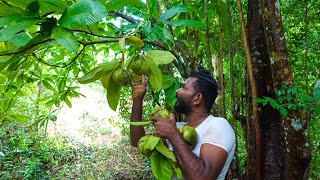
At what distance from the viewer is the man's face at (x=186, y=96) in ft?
5.06

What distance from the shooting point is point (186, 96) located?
1.54 meters

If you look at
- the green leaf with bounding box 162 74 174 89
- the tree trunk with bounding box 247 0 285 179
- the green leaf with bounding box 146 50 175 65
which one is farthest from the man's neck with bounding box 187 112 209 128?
the green leaf with bounding box 146 50 175 65

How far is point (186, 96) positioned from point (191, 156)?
41 cm

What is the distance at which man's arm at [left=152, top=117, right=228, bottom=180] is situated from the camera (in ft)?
3.68

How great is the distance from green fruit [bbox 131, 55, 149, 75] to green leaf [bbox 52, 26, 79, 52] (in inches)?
9.4

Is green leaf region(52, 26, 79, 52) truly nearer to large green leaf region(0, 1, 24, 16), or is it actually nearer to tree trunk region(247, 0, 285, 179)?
large green leaf region(0, 1, 24, 16)

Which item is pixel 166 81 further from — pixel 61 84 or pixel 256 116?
pixel 61 84

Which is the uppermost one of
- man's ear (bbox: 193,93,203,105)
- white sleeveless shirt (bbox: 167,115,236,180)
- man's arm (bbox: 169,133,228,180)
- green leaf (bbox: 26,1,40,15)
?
green leaf (bbox: 26,1,40,15)

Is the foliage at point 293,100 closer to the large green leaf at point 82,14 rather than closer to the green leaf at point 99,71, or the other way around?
the green leaf at point 99,71

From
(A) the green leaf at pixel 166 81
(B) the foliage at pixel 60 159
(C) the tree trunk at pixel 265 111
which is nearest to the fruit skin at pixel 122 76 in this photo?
(A) the green leaf at pixel 166 81

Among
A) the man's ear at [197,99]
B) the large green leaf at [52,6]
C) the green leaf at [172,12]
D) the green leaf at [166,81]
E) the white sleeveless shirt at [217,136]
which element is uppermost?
the green leaf at [172,12]

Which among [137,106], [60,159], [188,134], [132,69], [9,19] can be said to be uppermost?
[9,19]

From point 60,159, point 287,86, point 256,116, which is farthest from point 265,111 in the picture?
point 60,159

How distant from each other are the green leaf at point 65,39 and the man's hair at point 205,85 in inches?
35.1
